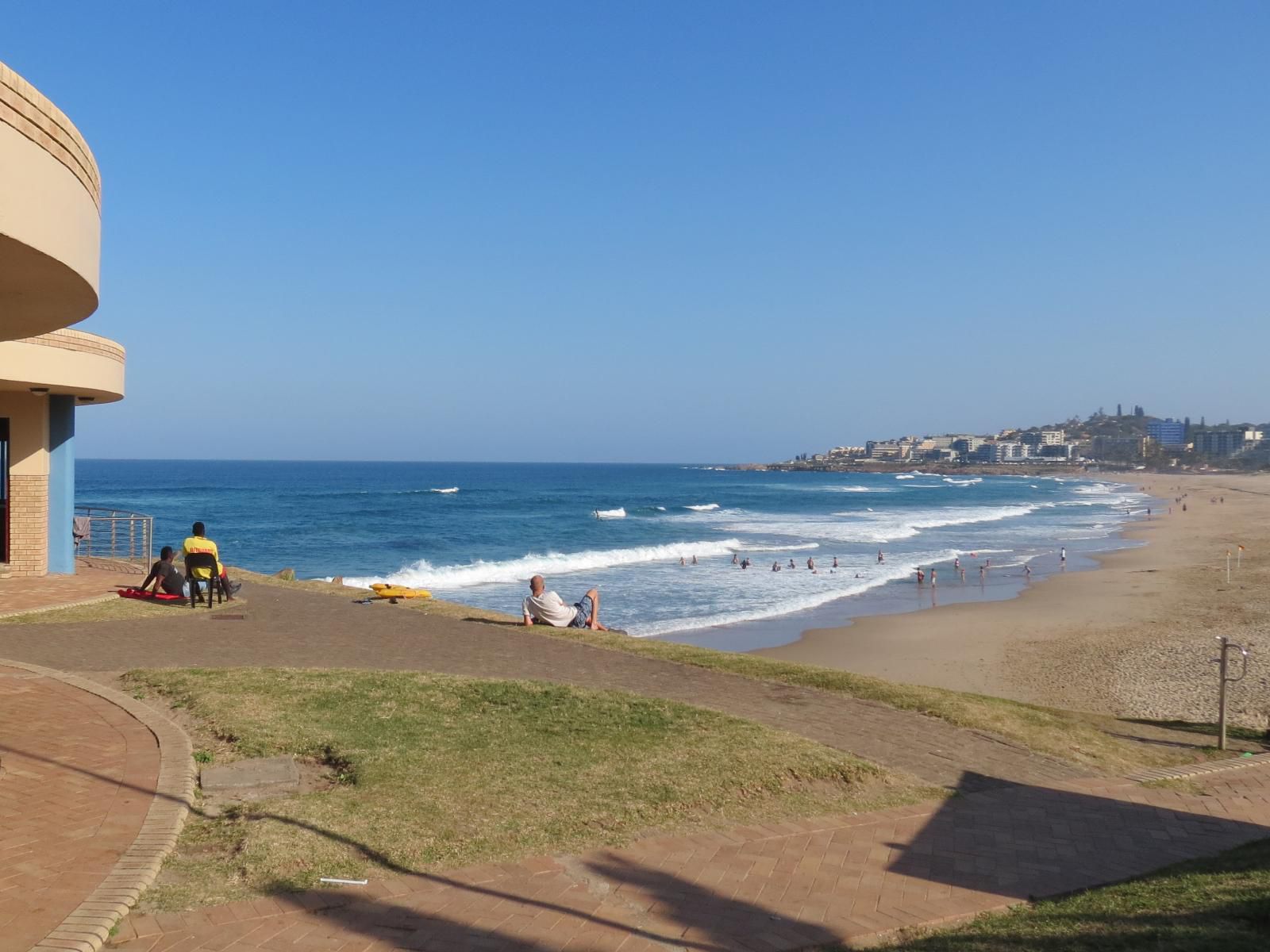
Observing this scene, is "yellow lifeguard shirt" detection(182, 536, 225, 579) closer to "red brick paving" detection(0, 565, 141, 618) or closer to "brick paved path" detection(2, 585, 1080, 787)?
"brick paved path" detection(2, 585, 1080, 787)

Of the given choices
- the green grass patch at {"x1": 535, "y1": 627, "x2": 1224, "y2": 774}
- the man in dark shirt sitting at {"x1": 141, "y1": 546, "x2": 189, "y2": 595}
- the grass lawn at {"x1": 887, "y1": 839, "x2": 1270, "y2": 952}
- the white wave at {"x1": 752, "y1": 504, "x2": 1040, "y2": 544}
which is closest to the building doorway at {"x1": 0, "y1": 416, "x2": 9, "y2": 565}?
the man in dark shirt sitting at {"x1": 141, "y1": 546, "x2": 189, "y2": 595}

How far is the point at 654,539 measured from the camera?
53781 mm

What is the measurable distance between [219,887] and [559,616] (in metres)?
9.04

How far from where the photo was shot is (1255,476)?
5846 inches

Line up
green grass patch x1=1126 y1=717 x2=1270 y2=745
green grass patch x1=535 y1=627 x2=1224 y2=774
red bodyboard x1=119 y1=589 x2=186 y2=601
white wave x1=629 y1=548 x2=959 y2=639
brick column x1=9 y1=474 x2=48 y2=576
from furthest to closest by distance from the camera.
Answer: white wave x1=629 y1=548 x2=959 y2=639 → brick column x1=9 y1=474 x2=48 y2=576 → red bodyboard x1=119 y1=589 x2=186 y2=601 → green grass patch x1=1126 y1=717 x2=1270 y2=745 → green grass patch x1=535 y1=627 x2=1224 y2=774

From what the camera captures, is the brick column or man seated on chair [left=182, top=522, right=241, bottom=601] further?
the brick column

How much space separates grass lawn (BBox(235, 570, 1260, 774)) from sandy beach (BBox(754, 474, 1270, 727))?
4939 mm

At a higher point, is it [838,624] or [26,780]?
[26,780]

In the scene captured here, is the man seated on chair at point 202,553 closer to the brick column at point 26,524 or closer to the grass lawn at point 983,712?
the brick column at point 26,524

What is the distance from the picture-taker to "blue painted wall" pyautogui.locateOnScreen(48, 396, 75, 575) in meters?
16.8

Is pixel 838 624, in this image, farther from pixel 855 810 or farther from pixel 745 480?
pixel 745 480

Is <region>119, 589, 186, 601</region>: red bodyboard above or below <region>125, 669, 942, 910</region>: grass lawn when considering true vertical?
above

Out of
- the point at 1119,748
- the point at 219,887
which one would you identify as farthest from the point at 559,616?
the point at 219,887

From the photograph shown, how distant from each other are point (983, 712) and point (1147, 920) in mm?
5046
